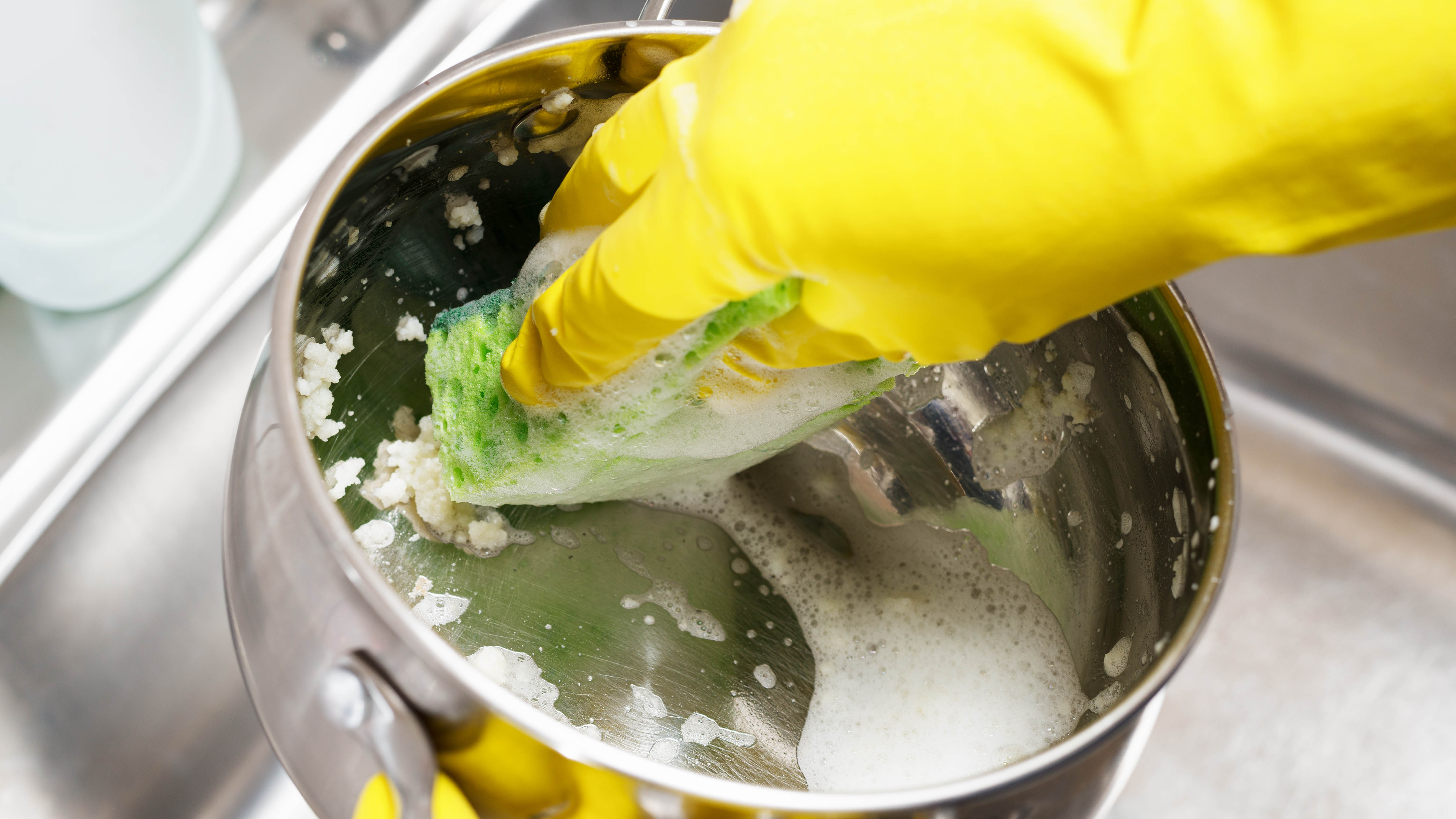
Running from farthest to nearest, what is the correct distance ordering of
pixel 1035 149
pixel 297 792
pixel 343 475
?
pixel 297 792 → pixel 343 475 → pixel 1035 149

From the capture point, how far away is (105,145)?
527mm

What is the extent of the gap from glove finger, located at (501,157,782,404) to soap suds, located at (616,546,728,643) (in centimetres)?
17

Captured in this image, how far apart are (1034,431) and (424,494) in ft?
1.06

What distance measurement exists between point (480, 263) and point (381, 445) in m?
0.11

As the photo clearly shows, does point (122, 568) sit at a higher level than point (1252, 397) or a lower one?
higher

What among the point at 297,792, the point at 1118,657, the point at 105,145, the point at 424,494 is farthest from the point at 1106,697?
the point at 105,145

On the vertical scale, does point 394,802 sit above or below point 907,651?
above

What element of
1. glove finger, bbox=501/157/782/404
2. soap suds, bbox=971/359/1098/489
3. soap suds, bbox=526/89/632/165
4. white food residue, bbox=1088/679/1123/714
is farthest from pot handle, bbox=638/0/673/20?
white food residue, bbox=1088/679/1123/714

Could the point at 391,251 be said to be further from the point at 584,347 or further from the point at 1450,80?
the point at 1450,80

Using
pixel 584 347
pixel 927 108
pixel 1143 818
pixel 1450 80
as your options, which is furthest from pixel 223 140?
pixel 1143 818

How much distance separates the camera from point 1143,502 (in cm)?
44

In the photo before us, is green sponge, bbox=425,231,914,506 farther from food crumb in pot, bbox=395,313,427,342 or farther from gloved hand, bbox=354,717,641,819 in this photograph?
gloved hand, bbox=354,717,641,819

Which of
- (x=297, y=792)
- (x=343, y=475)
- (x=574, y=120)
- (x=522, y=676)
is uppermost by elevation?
(x=574, y=120)

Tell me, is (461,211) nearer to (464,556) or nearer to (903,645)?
(464,556)
